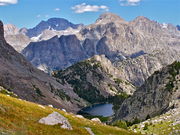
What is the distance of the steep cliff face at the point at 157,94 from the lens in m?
160

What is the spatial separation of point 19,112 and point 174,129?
32.8m

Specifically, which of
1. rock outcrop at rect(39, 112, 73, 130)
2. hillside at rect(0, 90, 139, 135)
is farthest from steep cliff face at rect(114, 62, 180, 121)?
rock outcrop at rect(39, 112, 73, 130)

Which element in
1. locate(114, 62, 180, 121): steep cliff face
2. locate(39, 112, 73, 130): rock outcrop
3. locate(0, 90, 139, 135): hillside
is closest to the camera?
locate(0, 90, 139, 135): hillside

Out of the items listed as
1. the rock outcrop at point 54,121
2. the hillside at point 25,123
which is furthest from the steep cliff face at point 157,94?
the rock outcrop at point 54,121

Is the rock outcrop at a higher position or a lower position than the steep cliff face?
higher

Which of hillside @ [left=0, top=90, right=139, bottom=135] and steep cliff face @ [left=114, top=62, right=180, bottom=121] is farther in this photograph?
steep cliff face @ [left=114, top=62, right=180, bottom=121]

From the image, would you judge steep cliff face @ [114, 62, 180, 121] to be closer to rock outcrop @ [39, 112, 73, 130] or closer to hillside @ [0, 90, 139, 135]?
hillside @ [0, 90, 139, 135]

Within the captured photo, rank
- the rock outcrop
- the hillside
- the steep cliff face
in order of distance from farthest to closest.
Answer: the steep cliff face < the rock outcrop < the hillside

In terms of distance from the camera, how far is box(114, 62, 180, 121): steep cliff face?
160m

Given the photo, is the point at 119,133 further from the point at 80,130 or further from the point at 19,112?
the point at 19,112

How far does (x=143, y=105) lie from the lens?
18150 cm

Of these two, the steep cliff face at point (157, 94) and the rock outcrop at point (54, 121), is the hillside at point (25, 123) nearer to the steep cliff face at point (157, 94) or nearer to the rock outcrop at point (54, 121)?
the rock outcrop at point (54, 121)

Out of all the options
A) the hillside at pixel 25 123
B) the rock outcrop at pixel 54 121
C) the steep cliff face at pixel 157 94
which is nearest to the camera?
the hillside at pixel 25 123

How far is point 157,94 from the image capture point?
579ft
